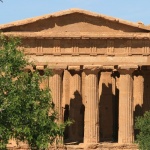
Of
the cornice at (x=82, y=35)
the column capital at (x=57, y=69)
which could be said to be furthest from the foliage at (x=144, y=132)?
the column capital at (x=57, y=69)

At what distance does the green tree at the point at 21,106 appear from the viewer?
33406 mm

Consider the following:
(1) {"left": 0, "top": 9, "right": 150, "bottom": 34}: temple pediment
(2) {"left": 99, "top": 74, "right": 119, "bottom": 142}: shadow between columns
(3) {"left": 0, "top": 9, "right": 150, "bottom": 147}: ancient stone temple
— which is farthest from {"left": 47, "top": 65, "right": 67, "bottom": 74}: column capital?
(2) {"left": 99, "top": 74, "right": 119, "bottom": 142}: shadow between columns

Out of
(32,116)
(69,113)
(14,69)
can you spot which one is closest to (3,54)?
(14,69)

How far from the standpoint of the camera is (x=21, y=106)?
3384 cm

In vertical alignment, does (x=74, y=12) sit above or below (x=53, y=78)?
above

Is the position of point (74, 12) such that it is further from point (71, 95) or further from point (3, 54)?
point (3, 54)

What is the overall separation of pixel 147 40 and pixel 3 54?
14751mm

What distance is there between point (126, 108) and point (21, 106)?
559 inches

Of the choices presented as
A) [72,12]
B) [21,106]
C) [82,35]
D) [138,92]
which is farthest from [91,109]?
[21,106]

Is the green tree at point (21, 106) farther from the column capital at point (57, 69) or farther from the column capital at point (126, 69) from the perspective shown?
the column capital at point (126, 69)

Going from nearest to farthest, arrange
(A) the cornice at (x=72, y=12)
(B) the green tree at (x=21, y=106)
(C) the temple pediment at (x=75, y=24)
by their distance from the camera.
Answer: (B) the green tree at (x=21, y=106)
(A) the cornice at (x=72, y=12)
(C) the temple pediment at (x=75, y=24)

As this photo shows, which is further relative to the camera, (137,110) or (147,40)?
(137,110)

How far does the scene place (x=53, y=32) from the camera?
46750 millimetres

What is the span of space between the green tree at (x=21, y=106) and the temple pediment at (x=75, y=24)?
455 inches
